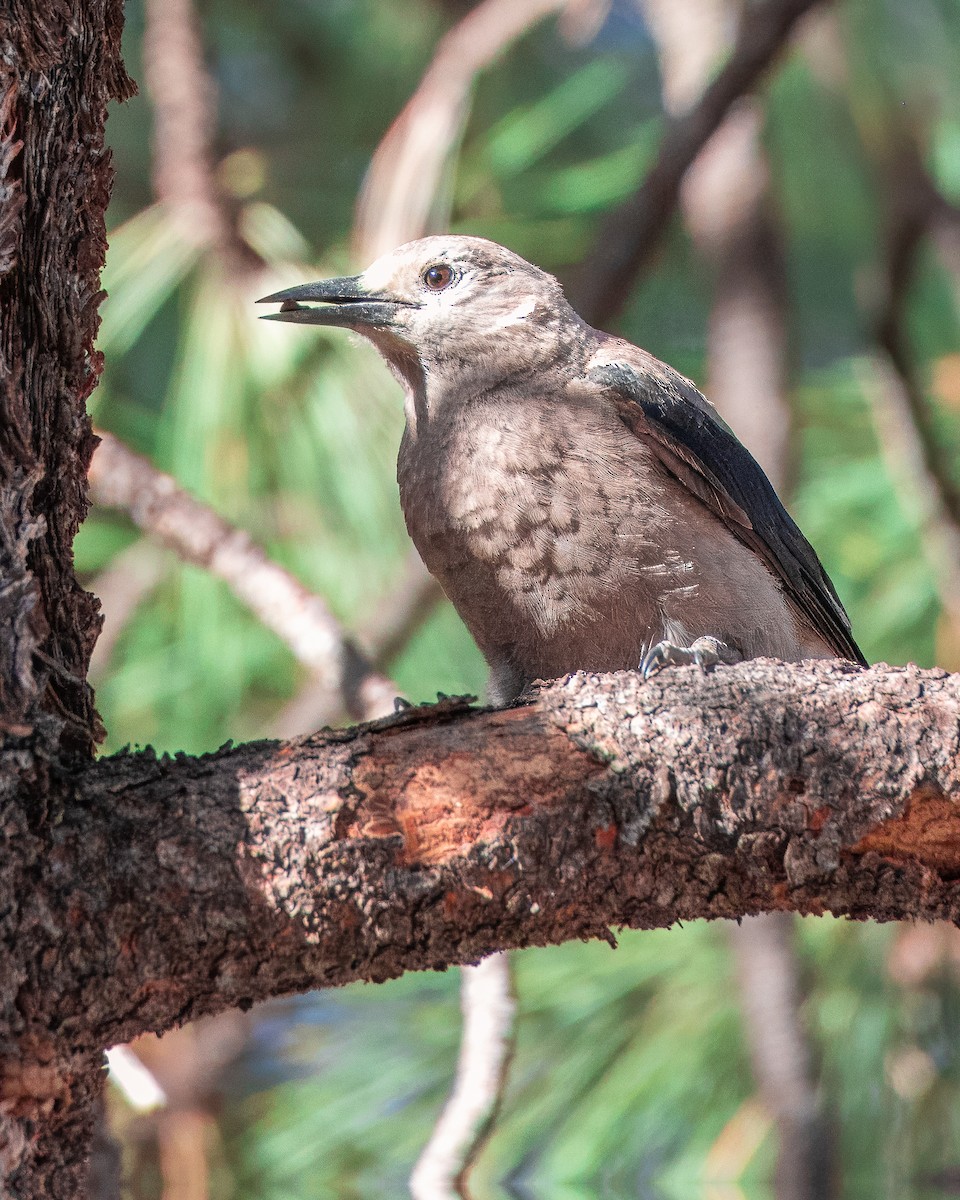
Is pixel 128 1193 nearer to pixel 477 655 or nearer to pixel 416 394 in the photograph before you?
pixel 477 655

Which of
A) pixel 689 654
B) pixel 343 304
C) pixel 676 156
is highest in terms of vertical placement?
pixel 676 156

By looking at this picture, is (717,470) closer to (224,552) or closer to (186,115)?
(224,552)

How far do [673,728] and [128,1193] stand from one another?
8.52 feet

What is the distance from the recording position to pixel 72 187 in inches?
66.5

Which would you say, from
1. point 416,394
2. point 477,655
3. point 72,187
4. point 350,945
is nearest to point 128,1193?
point 477,655

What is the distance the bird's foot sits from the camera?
93.3 inches

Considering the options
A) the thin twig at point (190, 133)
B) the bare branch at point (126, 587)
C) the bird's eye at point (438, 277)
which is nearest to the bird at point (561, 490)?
the bird's eye at point (438, 277)

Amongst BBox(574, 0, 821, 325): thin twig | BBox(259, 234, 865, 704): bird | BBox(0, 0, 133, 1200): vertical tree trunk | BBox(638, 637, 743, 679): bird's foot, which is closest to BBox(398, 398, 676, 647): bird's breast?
BBox(259, 234, 865, 704): bird

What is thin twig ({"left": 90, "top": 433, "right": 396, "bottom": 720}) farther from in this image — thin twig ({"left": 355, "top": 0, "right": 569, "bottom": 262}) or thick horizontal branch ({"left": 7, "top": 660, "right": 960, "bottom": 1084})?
thick horizontal branch ({"left": 7, "top": 660, "right": 960, "bottom": 1084})

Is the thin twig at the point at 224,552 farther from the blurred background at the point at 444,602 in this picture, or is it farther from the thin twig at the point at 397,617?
the thin twig at the point at 397,617

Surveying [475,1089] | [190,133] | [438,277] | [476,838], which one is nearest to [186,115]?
[190,133]

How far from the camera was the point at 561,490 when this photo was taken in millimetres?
2418

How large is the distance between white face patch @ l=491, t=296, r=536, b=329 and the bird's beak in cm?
20

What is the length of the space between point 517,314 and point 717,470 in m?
0.52
